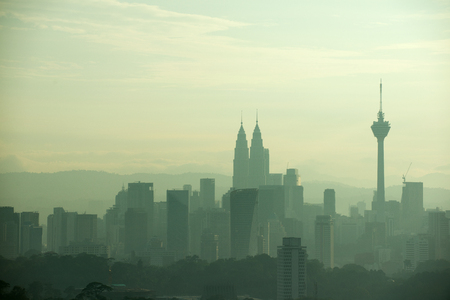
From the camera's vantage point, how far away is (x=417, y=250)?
316ft

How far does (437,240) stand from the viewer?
9756 centimetres

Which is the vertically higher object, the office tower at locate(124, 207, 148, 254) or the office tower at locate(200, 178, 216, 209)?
the office tower at locate(200, 178, 216, 209)

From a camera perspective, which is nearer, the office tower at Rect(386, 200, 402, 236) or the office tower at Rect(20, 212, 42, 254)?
the office tower at Rect(20, 212, 42, 254)

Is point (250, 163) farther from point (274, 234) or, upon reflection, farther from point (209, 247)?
point (209, 247)

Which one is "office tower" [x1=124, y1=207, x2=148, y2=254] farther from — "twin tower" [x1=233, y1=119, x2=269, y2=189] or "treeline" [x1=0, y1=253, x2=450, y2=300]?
A: "treeline" [x1=0, y1=253, x2=450, y2=300]

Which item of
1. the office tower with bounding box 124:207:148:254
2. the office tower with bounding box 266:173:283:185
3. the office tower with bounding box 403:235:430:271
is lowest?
the office tower with bounding box 403:235:430:271

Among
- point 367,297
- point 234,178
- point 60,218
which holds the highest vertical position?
point 234,178

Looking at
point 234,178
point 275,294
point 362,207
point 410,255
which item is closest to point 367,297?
point 275,294

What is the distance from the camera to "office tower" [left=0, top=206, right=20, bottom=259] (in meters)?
88.2

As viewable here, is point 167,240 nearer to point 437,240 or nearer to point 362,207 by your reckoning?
point 437,240

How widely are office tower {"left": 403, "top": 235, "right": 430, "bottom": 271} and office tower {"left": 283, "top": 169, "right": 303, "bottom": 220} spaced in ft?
121

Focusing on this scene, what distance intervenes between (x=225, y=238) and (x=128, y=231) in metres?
15.1

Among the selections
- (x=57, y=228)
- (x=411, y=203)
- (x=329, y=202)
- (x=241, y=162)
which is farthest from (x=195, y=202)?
(x=411, y=203)

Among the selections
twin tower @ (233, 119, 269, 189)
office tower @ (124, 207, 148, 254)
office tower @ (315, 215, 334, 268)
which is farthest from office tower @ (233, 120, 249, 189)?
office tower @ (315, 215, 334, 268)
